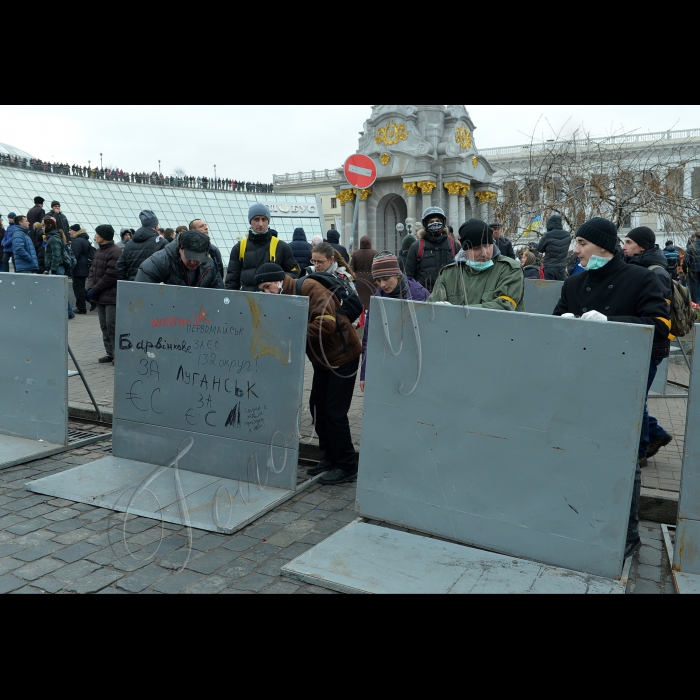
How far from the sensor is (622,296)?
3.80 m

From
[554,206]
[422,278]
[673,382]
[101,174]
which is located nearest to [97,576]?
[422,278]

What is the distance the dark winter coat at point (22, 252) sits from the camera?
39.8 ft

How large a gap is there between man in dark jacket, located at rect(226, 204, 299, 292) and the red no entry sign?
1106 mm

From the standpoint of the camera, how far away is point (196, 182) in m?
40.3

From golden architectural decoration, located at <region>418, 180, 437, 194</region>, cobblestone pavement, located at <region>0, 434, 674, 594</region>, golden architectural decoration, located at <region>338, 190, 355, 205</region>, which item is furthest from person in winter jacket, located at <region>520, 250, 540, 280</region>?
golden architectural decoration, located at <region>338, 190, 355, 205</region>

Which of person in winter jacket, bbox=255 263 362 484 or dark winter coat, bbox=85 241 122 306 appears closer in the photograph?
person in winter jacket, bbox=255 263 362 484

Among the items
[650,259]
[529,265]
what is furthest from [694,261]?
[650,259]

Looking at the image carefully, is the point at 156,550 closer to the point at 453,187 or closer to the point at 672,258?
the point at 672,258

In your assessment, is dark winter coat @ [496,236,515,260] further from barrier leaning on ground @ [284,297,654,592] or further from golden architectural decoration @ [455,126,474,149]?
golden architectural decoration @ [455,126,474,149]

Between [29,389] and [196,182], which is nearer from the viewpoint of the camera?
[29,389]

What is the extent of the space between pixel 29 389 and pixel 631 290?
4.93 meters

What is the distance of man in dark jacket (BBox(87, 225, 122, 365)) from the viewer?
9.09 m

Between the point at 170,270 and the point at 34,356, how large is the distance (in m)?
1.39

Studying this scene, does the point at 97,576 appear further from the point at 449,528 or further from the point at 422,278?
the point at 422,278
